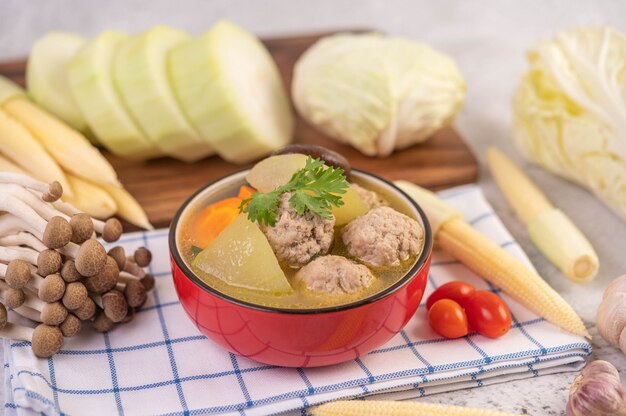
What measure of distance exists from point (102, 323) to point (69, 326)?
152mm

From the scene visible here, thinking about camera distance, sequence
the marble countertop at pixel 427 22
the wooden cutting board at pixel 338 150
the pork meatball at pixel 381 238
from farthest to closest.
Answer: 1. the marble countertop at pixel 427 22
2. the wooden cutting board at pixel 338 150
3. the pork meatball at pixel 381 238

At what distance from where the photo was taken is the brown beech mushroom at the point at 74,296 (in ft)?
9.96

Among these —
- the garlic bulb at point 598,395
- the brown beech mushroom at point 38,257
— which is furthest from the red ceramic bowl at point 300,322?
the garlic bulb at point 598,395

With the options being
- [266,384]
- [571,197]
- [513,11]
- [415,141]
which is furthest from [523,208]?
[513,11]

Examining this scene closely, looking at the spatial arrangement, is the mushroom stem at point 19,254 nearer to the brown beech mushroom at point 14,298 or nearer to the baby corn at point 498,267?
the brown beech mushroom at point 14,298

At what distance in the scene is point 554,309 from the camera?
3.27 m

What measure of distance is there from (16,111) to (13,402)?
196 centimetres

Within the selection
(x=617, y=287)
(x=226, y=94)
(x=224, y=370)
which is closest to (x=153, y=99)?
(x=226, y=94)

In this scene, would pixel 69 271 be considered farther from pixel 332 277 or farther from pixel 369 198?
pixel 369 198

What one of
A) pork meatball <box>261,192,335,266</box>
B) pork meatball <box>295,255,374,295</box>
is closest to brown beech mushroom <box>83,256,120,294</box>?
pork meatball <box>261,192,335,266</box>

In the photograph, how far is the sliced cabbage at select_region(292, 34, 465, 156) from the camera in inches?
177

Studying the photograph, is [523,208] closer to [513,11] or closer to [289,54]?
[289,54]

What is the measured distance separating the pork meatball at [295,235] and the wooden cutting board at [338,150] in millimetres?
1339

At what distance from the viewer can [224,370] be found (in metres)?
3.05
